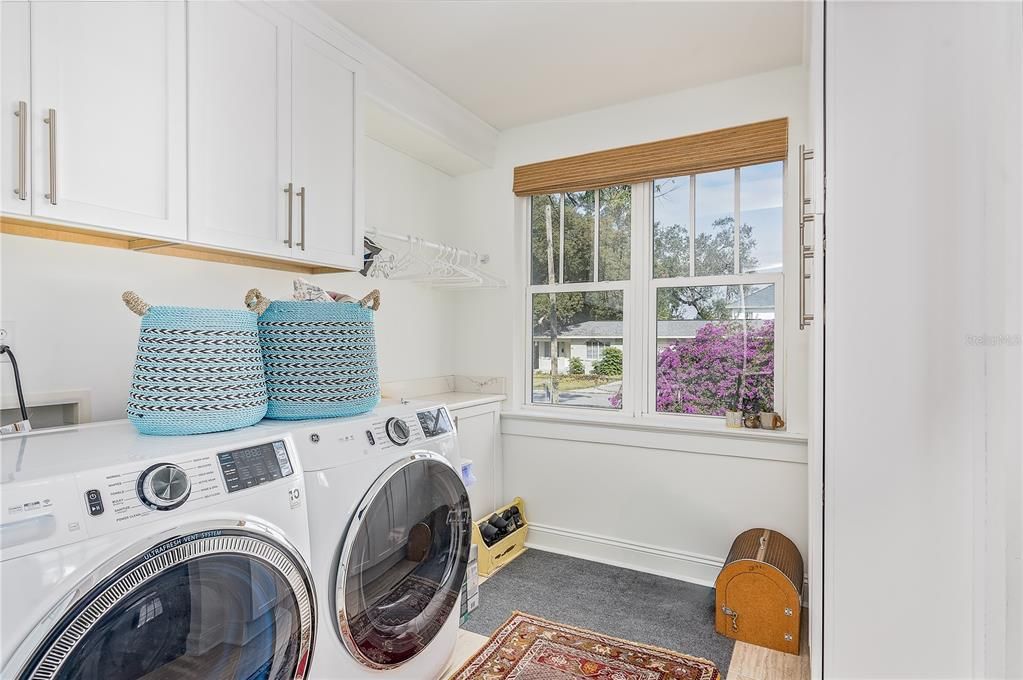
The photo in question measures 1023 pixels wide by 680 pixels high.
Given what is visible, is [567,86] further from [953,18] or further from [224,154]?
[953,18]

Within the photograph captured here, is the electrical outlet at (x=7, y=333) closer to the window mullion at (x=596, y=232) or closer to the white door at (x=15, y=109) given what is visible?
the white door at (x=15, y=109)

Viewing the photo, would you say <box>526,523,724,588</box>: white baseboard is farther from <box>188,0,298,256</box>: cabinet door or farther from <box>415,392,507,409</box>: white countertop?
<box>188,0,298,256</box>: cabinet door

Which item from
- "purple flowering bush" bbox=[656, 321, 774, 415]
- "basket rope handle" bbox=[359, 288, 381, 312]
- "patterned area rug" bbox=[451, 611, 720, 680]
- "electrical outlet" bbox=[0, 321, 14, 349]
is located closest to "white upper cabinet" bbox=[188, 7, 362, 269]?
"basket rope handle" bbox=[359, 288, 381, 312]

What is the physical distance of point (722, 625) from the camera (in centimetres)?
215

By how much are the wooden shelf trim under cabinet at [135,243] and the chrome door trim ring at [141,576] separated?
35.2 inches

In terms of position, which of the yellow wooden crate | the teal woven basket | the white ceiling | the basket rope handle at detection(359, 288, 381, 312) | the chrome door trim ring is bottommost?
the yellow wooden crate

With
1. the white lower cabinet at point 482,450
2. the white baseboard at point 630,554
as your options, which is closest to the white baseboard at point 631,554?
the white baseboard at point 630,554

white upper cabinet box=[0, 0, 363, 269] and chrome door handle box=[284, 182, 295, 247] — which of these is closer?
white upper cabinet box=[0, 0, 363, 269]

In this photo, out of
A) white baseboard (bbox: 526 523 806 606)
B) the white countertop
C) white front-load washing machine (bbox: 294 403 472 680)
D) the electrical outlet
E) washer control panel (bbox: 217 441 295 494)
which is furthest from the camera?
the white countertop

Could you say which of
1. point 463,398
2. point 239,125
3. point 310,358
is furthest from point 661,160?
point 310,358

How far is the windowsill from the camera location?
8.19 ft

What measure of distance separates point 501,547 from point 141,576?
209cm

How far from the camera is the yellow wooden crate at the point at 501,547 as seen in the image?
2664 millimetres

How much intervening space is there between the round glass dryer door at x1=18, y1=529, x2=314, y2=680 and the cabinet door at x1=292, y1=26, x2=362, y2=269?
1.18 meters
